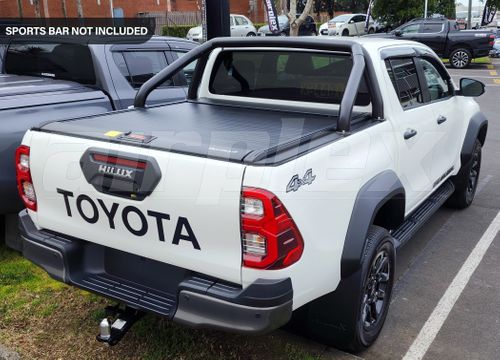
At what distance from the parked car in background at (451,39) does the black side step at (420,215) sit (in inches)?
628

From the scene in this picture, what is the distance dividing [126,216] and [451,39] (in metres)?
20.1

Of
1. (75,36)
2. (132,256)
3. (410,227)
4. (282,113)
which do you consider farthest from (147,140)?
(75,36)

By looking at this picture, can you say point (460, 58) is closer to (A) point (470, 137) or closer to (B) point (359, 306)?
(A) point (470, 137)

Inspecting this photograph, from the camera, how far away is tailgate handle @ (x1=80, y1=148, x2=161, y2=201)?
8.21 feet

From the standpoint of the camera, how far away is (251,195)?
227 cm

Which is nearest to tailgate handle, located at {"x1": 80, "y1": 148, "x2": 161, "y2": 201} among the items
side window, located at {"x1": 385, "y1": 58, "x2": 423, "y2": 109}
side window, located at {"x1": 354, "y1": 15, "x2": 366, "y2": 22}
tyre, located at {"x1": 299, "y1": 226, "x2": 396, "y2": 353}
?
tyre, located at {"x1": 299, "y1": 226, "x2": 396, "y2": 353}

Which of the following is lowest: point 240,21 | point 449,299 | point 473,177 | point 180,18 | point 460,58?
point 449,299

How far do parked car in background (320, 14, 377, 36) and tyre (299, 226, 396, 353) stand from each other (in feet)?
94.4

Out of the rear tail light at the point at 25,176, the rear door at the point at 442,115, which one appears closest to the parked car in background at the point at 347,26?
the rear door at the point at 442,115

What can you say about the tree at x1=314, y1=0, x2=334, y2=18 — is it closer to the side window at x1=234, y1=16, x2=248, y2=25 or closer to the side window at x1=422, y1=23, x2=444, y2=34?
the side window at x1=234, y1=16, x2=248, y2=25

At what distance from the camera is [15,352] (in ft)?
10.2

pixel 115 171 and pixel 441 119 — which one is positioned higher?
pixel 115 171

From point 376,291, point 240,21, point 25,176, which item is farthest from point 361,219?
point 240,21

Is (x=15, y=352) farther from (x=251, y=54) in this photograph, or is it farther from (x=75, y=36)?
(x=75, y=36)
